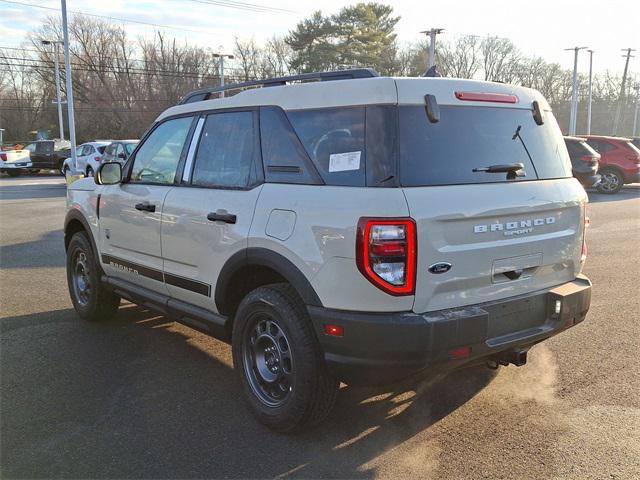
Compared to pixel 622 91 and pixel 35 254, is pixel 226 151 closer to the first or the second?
pixel 35 254

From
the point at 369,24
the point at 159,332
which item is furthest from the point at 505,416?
the point at 369,24

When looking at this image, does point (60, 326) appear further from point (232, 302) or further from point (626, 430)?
point (626, 430)

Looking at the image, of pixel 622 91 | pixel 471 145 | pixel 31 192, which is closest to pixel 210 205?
pixel 471 145

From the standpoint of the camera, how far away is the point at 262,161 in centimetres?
356

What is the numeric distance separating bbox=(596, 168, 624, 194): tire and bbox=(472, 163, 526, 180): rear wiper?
54.9 feet

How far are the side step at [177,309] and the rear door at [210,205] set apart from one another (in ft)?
0.20

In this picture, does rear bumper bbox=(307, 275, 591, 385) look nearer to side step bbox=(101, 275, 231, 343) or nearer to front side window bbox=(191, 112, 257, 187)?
side step bbox=(101, 275, 231, 343)

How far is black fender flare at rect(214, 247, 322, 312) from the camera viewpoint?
3.07m

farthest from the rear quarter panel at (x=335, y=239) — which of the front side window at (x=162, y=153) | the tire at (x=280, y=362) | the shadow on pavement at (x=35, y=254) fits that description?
the shadow on pavement at (x=35, y=254)

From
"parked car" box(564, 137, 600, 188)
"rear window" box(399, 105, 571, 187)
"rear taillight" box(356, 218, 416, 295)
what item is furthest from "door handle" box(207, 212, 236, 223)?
"parked car" box(564, 137, 600, 188)

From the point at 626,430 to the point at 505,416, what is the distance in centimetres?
69

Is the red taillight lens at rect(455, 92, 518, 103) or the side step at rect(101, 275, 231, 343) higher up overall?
the red taillight lens at rect(455, 92, 518, 103)

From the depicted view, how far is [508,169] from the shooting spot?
10.8 feet

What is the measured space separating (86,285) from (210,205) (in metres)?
2.54
